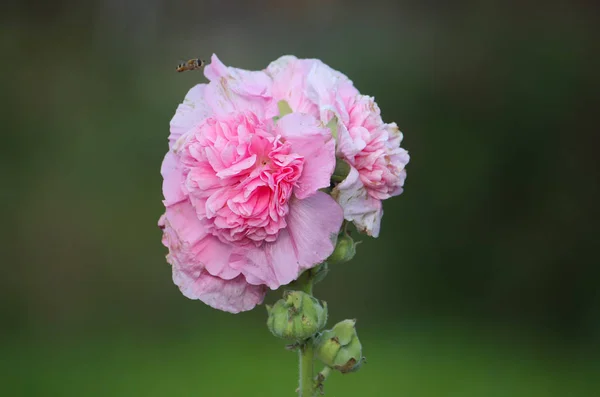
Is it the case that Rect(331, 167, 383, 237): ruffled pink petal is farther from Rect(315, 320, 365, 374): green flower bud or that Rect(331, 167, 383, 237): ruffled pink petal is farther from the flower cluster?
Rect(315, 320, 365, 374): green flower bud

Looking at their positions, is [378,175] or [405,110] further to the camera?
[405,110]

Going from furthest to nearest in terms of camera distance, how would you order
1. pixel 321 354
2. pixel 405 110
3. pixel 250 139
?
1. pixel 405 110
2. pixel 321 354
3. pixel 250 139

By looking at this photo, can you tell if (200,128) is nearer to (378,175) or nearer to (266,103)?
(266,103)

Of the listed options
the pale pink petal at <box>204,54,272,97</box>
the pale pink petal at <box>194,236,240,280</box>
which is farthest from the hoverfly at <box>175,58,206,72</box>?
the pale pink petal at <box>194,236,240,280</box>

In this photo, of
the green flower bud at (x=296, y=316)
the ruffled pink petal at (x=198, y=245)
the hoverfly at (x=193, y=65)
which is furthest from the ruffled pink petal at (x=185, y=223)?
the hoverfly at (x=193, y=65)

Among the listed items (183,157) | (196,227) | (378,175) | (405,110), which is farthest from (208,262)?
(405,110)

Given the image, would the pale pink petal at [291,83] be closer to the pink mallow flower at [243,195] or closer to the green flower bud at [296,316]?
the pink mallow flower at [243,195]

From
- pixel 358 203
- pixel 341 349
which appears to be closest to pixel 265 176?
pixel 358 203
